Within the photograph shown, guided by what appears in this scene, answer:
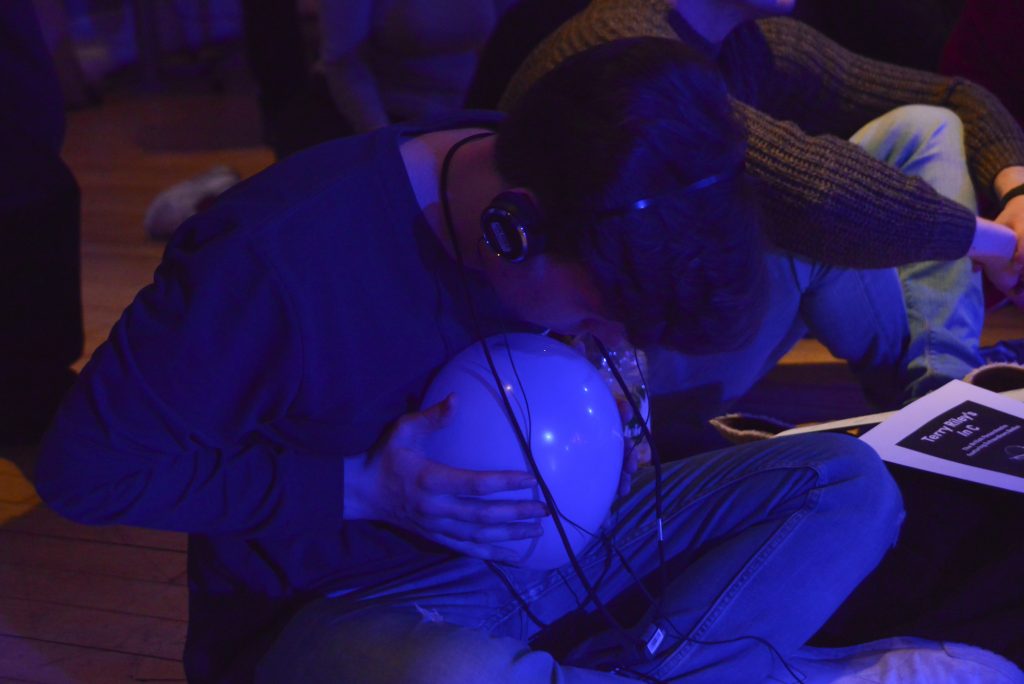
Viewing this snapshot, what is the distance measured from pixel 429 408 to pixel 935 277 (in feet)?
3.42

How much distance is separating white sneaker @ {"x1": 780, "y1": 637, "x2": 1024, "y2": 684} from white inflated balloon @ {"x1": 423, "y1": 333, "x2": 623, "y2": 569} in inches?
14.3

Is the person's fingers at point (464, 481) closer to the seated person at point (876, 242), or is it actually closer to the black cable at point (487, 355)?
the black cable at point (487, 355)

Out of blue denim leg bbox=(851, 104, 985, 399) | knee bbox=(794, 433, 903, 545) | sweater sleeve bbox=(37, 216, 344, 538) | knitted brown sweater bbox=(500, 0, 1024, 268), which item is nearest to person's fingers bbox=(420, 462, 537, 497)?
sweater sleeve bbox=(37, 216, 344, 538)

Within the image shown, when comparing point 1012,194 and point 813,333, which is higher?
point 1012,194

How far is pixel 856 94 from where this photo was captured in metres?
1.75

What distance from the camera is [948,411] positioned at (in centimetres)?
138

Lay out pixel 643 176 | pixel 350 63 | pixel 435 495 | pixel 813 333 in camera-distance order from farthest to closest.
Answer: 1. pixel 350 63
2. pixel 813 333
3. pixel 435 495
4. pixel 643 176

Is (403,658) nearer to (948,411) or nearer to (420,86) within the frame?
(948,411)

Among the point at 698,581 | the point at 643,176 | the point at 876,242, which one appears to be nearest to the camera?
the point at 643,176

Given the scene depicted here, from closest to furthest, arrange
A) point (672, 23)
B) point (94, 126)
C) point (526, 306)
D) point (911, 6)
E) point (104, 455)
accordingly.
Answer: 1. point (104, 455)
2. point (526, 306)
3. point (672, 23)
4. point (911, 6)
5. point (94, 126)

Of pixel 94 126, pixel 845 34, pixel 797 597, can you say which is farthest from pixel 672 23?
pixel 94 126

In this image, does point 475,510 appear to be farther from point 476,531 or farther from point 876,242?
point 876,242

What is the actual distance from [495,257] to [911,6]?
5.77ft

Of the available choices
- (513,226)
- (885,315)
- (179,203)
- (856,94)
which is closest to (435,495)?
(513,226)
